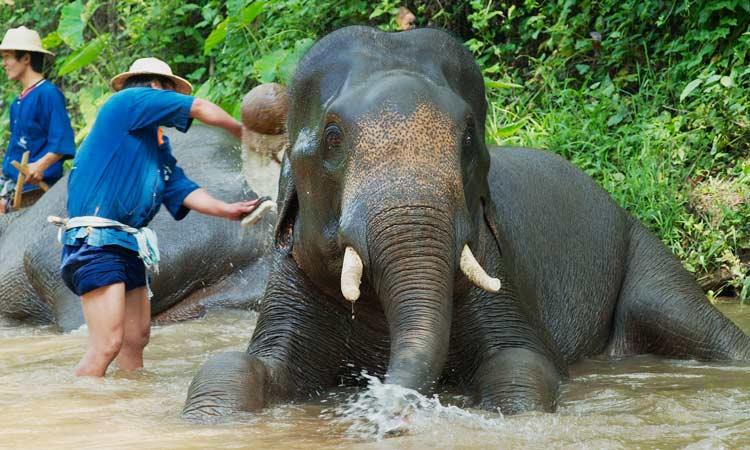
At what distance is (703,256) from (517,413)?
10.8ft

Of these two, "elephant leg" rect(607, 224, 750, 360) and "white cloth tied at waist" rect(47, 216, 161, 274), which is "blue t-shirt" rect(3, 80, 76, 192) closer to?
"white cloth tied at waist" rect(47, 216, 161, 274)

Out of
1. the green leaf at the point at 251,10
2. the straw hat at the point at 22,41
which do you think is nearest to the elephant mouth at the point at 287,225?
the straw hat at the point at 22,41

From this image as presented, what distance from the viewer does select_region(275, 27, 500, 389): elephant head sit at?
3.70 meters

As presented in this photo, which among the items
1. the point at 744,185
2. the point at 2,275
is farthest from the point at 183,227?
the point at 744,185

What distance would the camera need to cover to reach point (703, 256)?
277 inches

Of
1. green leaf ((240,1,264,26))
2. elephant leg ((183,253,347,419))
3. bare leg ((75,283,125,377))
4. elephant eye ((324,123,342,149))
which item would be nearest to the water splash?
elephant leg ((183,253,347,419))

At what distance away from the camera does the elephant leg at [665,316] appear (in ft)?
18.5

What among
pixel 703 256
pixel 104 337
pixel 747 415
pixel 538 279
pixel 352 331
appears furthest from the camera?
pixel 703 256

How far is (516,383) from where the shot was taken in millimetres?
4219

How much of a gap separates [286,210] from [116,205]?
943 mm

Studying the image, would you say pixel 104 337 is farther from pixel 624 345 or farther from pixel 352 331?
pixel 624 345

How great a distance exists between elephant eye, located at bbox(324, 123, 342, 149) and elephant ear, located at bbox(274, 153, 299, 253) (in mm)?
363

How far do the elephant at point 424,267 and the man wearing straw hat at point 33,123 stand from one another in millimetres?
4073

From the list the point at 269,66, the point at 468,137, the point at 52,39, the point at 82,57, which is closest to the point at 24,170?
the point at 269,66
